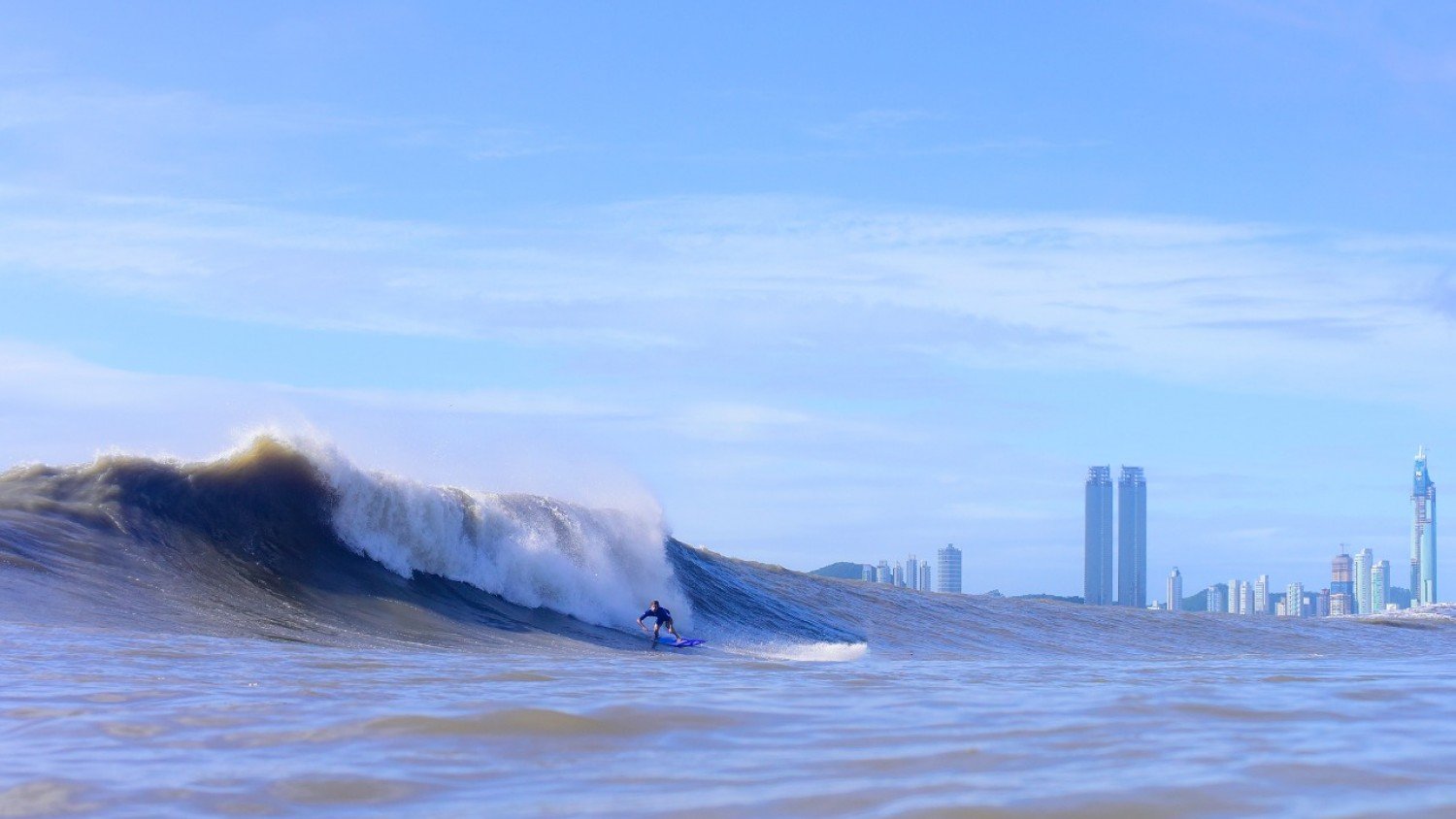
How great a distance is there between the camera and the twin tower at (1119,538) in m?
106

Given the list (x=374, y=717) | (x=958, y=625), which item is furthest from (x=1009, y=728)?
(x=958, y=625)

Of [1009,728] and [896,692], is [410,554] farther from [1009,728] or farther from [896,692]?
[1009,728]

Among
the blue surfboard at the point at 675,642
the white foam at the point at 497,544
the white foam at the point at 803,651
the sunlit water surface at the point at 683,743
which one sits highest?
the white foam at the point at 497,544

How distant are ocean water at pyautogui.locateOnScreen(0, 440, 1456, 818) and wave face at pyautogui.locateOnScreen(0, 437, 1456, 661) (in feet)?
0.23

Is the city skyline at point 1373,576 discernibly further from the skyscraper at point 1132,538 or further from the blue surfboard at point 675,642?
the blue surfboard at point 675,642

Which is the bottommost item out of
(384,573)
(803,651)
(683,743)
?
(803,651)

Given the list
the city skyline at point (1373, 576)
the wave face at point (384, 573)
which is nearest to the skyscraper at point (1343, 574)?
the city skyline at point (1373, 576)

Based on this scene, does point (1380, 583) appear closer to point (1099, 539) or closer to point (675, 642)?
point (1099, 539)

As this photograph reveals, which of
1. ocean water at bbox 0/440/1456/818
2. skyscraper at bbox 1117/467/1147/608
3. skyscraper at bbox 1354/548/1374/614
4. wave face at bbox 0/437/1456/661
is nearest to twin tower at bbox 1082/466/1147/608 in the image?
skyscraper at bbox 1117/467/1147/608

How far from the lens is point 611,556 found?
71.4 ft

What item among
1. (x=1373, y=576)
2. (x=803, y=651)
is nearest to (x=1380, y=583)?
(x=1373, y=576)

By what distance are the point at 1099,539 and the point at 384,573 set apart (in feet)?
338

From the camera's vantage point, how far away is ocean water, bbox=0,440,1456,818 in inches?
176

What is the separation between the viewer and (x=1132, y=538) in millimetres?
112500
